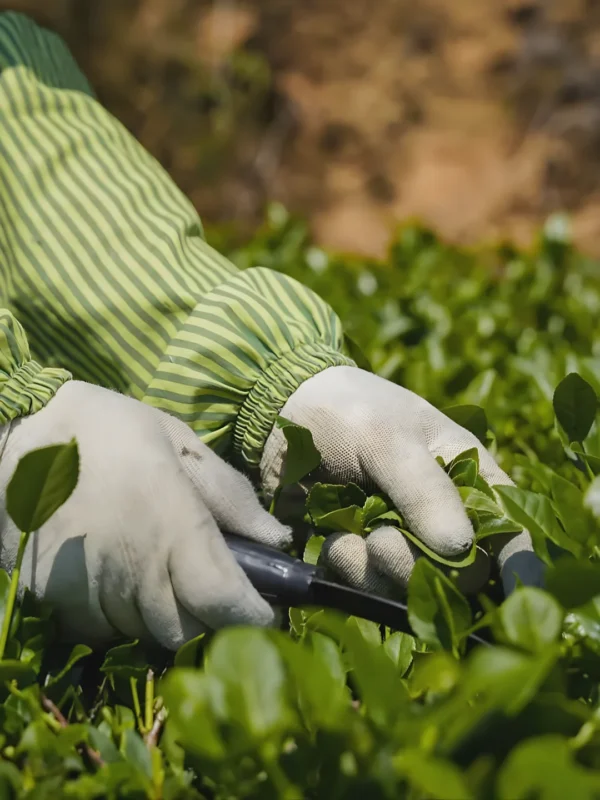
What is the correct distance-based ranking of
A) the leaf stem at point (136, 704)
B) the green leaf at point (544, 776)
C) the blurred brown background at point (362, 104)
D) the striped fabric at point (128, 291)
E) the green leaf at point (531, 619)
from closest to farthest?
the green leaf at point (544, 776), the green leaf at point (531, 619), the leaf stem at point (136, 704), the striped fabric at point (128, 291), the blurred brown background at point (362, 104)

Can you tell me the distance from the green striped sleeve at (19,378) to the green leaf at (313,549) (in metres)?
0.25

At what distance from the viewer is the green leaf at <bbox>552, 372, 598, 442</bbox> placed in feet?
2.93

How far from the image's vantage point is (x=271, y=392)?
91 centimetres

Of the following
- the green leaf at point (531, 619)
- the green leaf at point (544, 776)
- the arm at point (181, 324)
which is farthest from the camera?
the arm at point (181, 324)

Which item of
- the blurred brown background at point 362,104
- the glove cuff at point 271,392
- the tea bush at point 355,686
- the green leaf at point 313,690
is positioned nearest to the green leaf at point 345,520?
the tea bush at point 355,686

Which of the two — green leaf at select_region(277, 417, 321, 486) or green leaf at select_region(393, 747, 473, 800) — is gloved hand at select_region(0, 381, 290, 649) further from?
green leaf at select_region(393, 747, 473, 800)

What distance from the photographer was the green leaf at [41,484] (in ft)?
2.21

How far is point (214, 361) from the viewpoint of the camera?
94 centimetres

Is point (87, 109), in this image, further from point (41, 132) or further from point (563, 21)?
point (563, 21)

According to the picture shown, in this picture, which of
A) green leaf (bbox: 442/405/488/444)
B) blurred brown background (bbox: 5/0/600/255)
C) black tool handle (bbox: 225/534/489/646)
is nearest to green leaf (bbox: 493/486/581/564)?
black tool handle (bbox: 225/534/489/646)

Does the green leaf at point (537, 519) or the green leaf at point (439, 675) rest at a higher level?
the green leaf at point (537, 519)

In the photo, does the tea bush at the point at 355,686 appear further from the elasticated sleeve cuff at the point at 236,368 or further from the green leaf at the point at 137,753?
the elasticated sleeve cuff at the point at 236,368

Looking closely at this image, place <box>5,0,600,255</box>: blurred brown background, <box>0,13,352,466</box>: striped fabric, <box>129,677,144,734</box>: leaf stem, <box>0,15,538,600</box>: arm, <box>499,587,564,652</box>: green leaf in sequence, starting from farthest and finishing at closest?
<box>5,0,600,255</box>: blurred brown background, <box>0,13,352,466</box>: striped fabric, <box>0,15,538,600</box>: arm, <box>129,677,144,734</box>: leaf stem, <box>499,587,564,652</box>: green leaf

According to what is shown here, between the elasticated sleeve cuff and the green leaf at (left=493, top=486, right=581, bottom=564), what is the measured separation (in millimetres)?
253
